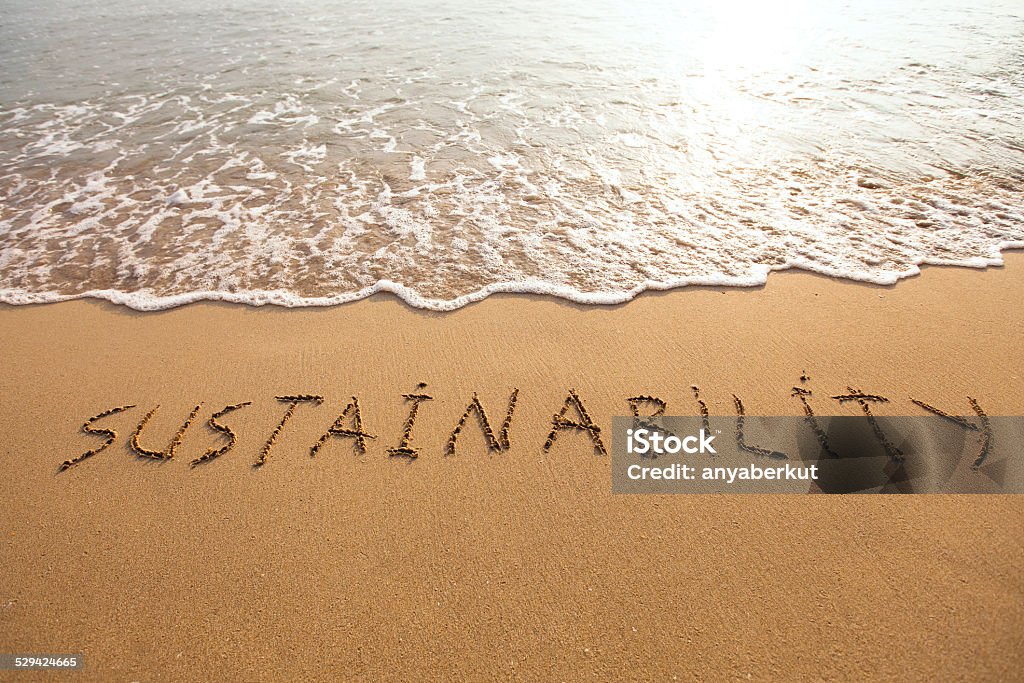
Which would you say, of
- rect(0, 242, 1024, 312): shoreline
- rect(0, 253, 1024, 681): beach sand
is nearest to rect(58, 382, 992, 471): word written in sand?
rect(0, 253, 1024, 681): beach sand

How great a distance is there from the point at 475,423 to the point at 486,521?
49 cm

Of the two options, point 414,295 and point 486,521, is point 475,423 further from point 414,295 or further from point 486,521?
point 414,295

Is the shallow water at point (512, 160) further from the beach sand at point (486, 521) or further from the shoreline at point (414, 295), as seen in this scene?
the beach sand at point (486, 521)

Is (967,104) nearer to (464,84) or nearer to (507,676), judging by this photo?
(464,84)

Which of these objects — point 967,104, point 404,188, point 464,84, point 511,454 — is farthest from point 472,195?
point 967,104

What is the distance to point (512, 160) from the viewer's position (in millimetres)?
4648

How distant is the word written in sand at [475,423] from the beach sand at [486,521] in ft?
0.13

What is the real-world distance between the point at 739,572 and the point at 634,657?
0.47 meters

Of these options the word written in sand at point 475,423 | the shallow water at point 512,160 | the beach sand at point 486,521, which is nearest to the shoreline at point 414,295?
the shallow water at point 512,160

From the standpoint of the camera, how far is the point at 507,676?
1564 mm

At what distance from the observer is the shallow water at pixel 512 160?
11.0 ft

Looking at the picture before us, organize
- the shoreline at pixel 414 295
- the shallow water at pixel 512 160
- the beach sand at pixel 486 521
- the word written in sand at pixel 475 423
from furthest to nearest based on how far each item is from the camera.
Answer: the shallow water at pixel 512 160
the shoreline at pixel 414 295
the word written in sand at pixel 475 423
the beach sand at pixel 486 521

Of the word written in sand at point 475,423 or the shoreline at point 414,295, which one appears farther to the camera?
the shoreline at point 414,295

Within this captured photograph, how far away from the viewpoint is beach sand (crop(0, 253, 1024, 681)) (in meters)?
1.62
